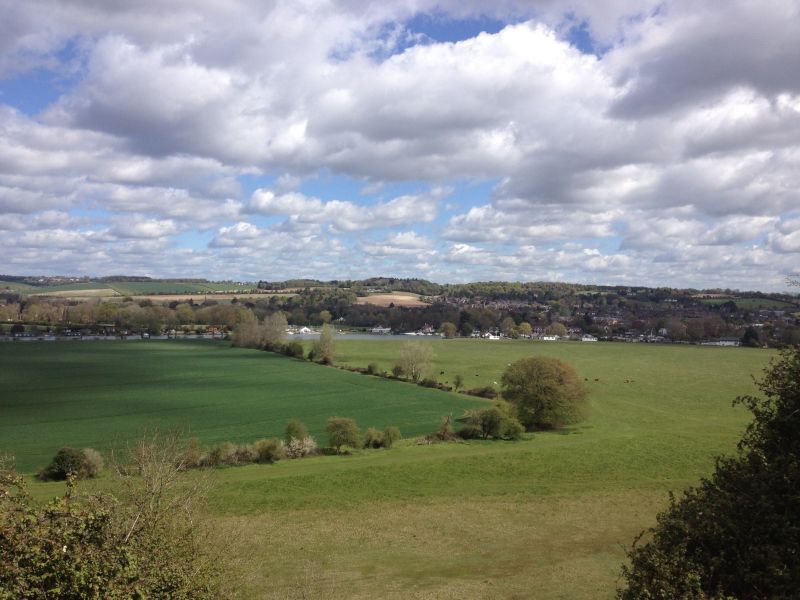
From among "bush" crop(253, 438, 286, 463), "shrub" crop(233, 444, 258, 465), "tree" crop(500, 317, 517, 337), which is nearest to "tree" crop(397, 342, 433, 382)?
"bush" crop(253, 438, 286, 463)

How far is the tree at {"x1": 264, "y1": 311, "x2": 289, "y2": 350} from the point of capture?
127m

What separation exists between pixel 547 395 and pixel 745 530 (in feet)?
142

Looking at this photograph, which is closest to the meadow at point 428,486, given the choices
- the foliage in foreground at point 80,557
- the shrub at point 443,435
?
the shrub at point 443,435

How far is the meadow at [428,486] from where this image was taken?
78.6 ft

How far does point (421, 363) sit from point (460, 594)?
6503cm

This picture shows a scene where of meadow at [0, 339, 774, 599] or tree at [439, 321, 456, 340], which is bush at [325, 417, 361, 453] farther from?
tree at [439, 321, 456, 340]

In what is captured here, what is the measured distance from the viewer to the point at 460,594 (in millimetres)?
21938

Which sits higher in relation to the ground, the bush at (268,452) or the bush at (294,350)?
the bush at (294,350)

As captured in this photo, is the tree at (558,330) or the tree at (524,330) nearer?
the tree at (558,330)

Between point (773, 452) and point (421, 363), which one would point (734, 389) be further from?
point (773, 452)

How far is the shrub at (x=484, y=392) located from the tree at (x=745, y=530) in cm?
5650

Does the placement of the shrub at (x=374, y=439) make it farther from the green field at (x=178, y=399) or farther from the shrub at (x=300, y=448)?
the green field at (x=178, y=399)

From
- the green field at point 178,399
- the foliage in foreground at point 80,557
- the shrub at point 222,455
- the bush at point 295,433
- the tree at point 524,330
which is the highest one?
the foliage in foreground at point 80,557

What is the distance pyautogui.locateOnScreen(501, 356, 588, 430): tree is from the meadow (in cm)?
259
